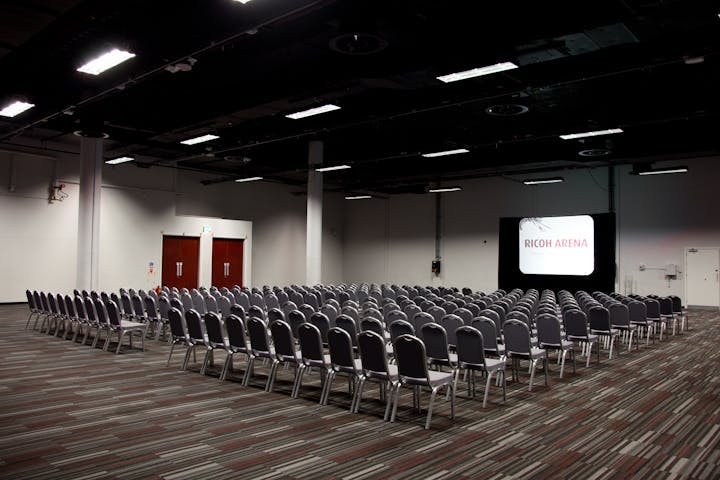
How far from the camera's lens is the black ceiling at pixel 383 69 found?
7.40m

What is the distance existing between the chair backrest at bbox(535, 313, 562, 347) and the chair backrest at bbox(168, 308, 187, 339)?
520 cm

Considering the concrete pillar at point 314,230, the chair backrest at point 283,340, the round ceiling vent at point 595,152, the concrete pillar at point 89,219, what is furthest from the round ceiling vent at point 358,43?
the concrete pillar at point 314,230

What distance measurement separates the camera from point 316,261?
1891 centimetres

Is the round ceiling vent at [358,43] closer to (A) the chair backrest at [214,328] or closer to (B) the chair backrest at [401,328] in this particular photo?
(B) the chair backrest at [401,328]

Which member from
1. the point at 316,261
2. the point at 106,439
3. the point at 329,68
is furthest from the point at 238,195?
the point at 106,439

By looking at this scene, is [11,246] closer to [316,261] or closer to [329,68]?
[316,261]

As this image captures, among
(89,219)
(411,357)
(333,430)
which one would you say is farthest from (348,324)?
(89,219)

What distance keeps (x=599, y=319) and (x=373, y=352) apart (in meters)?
5.54

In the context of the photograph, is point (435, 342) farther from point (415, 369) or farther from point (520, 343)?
point (520, 343)

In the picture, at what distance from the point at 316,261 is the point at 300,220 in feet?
25.9

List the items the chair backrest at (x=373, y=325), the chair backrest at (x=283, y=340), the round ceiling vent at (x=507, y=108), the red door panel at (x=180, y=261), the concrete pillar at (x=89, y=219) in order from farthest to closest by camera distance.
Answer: the red door panel at (x=180, y=261) < the concrete pillar at (x=89, y=219) < the round ceiling vent at (x=507, y=108) < the chair backrest at (x=373, y=325) < the chair backrest at (x=283, y=340)

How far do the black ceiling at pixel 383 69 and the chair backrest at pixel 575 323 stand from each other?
367 centimetres

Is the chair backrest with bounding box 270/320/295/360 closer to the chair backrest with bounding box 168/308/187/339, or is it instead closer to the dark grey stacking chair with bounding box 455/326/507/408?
the dark grey stacking chair with bounding box 455/326/507/408

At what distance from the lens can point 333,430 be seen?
5383 millimetres
